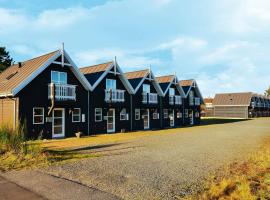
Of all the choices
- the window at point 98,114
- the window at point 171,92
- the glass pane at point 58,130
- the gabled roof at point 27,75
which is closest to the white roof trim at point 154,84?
the window at point 171,92

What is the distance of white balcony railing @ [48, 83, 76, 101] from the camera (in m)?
20.5

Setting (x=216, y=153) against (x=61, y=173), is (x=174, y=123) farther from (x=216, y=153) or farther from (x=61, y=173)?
(x=61, y=173)

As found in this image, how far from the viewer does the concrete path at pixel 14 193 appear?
6.66m

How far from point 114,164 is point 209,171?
3844 millimetres

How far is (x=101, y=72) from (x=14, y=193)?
1953cm

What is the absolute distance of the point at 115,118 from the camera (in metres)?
27.1

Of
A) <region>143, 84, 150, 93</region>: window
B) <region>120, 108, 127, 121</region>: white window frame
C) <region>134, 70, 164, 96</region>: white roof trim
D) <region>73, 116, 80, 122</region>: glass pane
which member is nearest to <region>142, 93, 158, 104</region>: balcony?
<region>143, 84, 150, 93</region>: window

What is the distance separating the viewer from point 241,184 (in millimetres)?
Result: 7320

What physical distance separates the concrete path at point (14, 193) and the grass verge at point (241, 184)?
4.26m

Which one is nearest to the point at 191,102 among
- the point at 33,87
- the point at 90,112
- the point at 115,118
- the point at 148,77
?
the point at 148,77

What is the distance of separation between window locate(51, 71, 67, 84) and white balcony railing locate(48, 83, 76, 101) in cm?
67

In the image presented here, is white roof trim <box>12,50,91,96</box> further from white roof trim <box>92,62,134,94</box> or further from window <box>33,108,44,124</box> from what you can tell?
window <box>33,108,44,124</box>

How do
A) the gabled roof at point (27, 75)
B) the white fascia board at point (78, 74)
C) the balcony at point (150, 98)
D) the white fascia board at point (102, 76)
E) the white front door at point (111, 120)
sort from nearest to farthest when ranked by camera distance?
1. the gabled roof at point (27, 75)
2. the white fascia board at point (78, 74)
3. the white fascia board at point (102, 76)
4. the white front door at point (111, 120)
5. the balcony at point (150, 98)

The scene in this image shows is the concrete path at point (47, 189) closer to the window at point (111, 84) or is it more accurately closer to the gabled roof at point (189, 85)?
the window at point (111, 84)
